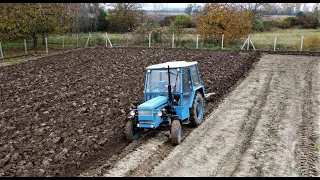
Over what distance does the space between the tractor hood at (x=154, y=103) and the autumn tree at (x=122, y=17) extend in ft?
102

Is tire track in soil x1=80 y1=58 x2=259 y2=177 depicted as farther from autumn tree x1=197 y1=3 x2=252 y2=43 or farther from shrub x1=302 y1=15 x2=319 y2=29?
shrub x1=302 y1=15 x2=319 y2=29

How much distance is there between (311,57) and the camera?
2200cm

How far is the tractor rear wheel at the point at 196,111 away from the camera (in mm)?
8914

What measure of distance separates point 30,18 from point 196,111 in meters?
20.7

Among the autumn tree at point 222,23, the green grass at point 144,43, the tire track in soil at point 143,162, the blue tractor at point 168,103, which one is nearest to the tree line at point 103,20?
the autumn tree at point 222,23

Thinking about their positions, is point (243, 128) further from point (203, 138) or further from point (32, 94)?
point (32, 94)

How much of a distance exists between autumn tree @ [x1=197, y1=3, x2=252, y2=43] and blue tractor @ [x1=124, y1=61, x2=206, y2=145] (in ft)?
68.2

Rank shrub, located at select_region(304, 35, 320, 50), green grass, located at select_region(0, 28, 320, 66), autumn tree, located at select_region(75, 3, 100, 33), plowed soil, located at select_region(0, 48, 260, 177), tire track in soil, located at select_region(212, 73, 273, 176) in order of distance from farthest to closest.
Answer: autumn tree, located at select_region(75, 3, 100, 33) < green grass, located at select_region(0, 28, 320, 66) < shrub, located at select_region(304, 35, 320, 50) < plowed soil, located at select_region(0, 48, 260, 177) < tire track in soil, located at select_region(212, 73, 273, 176)

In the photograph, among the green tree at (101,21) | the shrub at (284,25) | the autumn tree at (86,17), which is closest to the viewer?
the autumn tree at (86,17)

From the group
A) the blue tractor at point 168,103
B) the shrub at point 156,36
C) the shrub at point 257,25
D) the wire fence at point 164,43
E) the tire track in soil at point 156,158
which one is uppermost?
the shrub at point 257,25

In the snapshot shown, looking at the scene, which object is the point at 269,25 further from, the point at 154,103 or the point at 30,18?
the point at 154,103

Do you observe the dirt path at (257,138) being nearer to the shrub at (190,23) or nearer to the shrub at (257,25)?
the shrub at (257,25)

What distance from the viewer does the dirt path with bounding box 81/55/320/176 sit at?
6.66 meters

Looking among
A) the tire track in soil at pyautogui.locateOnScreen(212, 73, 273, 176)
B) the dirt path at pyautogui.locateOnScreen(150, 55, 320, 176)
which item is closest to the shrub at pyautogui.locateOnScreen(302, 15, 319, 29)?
the dirt path at pyautogui.locateOnScreen(150, 55, 320, 176)
